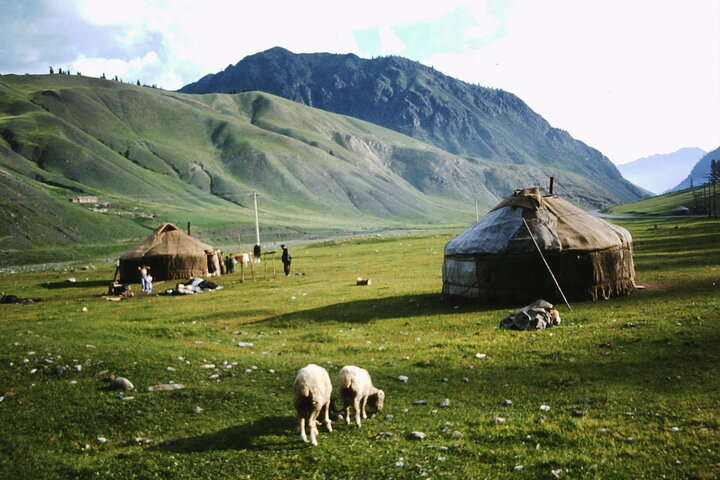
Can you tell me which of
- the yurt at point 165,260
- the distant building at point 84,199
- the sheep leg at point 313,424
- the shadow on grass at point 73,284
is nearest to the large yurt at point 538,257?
the sheep leg at point 313,424

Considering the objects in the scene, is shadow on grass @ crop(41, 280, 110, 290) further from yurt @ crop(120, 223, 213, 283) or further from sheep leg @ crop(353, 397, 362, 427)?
sheep leg @ crop(353, 397, 362, 427)

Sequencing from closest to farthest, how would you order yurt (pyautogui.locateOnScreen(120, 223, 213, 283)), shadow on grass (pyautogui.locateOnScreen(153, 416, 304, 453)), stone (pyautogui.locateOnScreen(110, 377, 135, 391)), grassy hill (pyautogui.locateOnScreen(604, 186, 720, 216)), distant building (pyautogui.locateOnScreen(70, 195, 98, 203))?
shadow on grass (pyautogui.locateOnScreen(153, 416, 304, 453)) → stone (pyautogui.locateOnScreen(110, 377, 135, 391)) → yurt (pyautogui.locateOnScreen(120, 223, 213, 283)) → grassy hill (pyautogui.locateOnScreen(604, 186, 720, 216)) → distant building (pyautogui.locateOnScreen(70, 195, 98, 203))

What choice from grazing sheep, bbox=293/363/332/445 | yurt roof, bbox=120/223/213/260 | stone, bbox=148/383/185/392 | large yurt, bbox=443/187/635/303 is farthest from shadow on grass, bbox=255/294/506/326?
yurt roof, bbox=120/223/213/260

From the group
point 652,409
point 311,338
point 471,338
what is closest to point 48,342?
point 311,338

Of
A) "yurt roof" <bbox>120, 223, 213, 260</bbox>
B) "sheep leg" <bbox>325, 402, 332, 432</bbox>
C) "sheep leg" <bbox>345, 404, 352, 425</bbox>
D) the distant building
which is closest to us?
"sheep leg" <bbox>325, 402, 332, 432</bbox>

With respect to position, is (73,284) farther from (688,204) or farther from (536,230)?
(688,204)

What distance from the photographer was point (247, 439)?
7988 millimetres

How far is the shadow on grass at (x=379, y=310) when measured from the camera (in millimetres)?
20109

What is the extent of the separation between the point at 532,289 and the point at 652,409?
12.1 meters

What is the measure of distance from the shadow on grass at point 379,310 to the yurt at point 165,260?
22.4 m

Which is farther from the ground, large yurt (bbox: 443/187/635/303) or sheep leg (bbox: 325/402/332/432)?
large yurt (bbox: 443/187/635/303)

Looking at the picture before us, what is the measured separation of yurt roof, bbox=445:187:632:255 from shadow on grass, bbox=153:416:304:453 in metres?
14.5

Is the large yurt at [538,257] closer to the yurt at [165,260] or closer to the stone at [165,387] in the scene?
the stone at [165,387]

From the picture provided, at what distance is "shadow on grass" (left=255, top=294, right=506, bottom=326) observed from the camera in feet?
66.0
